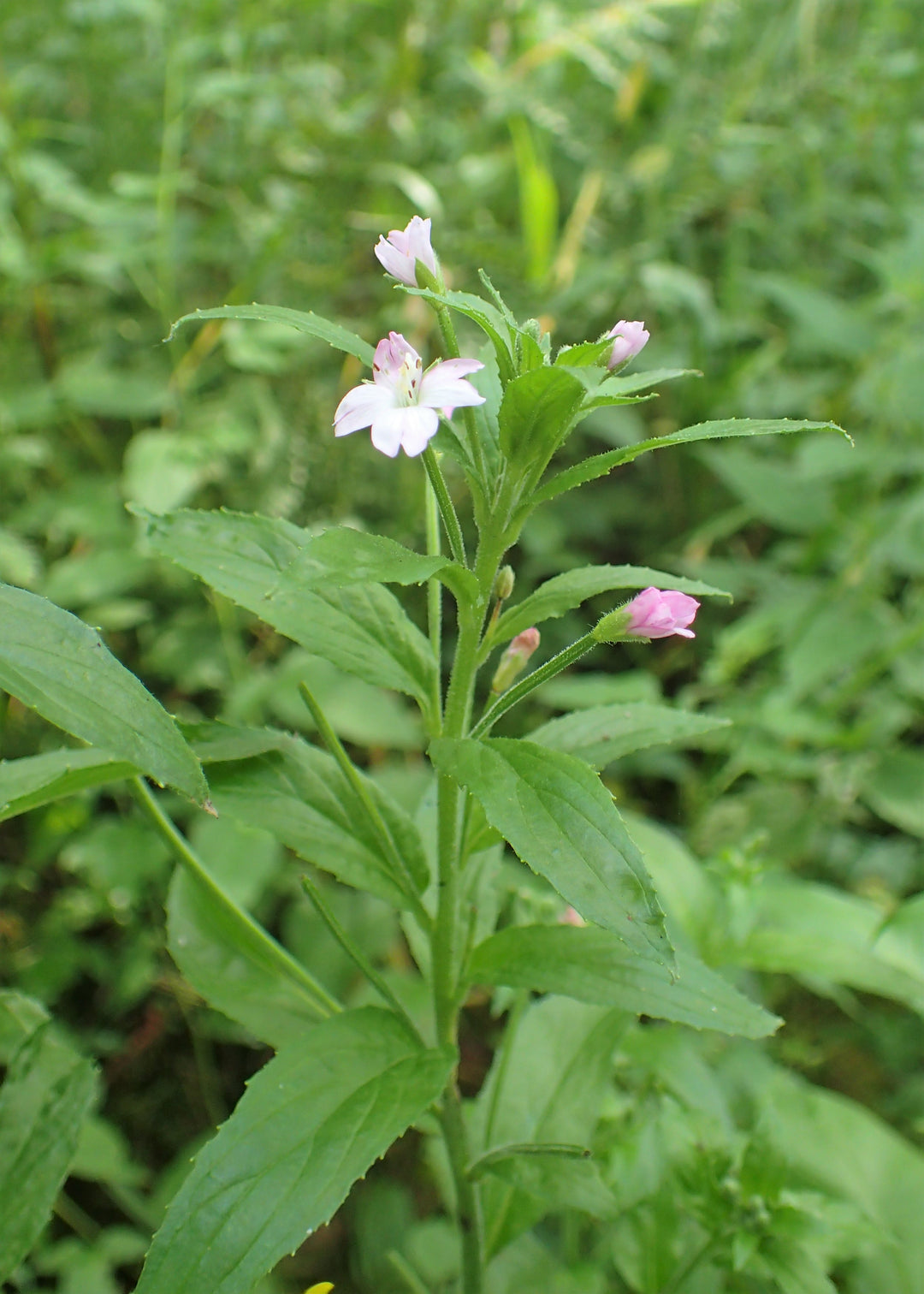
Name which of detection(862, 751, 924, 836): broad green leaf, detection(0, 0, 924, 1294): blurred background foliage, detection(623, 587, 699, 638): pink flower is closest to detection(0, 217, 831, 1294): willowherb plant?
detection(623, 587, 699, 638): pink flower

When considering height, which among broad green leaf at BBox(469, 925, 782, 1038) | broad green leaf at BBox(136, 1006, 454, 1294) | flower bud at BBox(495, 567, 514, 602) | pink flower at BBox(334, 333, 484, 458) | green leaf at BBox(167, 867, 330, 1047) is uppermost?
pink flower at BBox(334, 333, 484, 458)

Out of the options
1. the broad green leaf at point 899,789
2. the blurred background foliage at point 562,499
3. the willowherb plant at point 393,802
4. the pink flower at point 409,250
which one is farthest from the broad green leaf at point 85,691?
the broad green leaf at point 899,789

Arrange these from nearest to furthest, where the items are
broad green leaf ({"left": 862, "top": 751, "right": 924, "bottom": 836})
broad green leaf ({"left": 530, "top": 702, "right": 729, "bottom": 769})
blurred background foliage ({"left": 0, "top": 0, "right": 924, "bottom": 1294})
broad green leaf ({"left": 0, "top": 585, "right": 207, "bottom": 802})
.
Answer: broad green leaf ({"left": 0, "top": 585, "right": 207, "bottom": 802})
broad green leaf ({"left": 530, "top": 702, "right": 729, "bottom": 769})
blurred background foliage ({"left": 0, "top": 0, "right": 924, "bottom": 1294})
broad green leaf ({"left": 862, "top": 751, "right": 924, "bottom": 836})

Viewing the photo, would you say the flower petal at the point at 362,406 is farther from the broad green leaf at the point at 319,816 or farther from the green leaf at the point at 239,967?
the green leaf at the point at 239,967

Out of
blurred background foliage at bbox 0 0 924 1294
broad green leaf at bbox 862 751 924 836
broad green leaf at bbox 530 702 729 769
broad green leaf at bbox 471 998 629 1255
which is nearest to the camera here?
broad green leaf at bbox 530 702 729 769

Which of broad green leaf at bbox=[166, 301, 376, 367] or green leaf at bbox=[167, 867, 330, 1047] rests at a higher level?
broad green leaf at bbox=[166, 301, 376, 367]

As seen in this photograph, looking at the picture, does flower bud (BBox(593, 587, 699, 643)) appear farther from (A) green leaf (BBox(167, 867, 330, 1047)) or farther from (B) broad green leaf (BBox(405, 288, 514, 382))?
(A) green leaf (BBox(167, 867, 330, 1047))

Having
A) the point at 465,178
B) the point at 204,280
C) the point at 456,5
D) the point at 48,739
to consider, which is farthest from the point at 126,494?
the point at 456,5

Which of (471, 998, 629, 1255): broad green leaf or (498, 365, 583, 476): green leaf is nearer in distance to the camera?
(498, 365, 583, 476): green leaf
